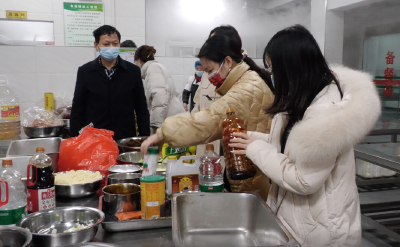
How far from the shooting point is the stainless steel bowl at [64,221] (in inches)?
46.9

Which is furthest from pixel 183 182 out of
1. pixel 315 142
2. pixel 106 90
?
pixel 106 90

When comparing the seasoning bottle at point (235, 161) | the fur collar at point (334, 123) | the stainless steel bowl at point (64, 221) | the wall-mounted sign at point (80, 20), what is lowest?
the stainless steel bowl at point (64, 221)

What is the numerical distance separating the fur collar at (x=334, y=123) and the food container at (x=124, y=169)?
87 cm

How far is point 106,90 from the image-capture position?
2.90 meters

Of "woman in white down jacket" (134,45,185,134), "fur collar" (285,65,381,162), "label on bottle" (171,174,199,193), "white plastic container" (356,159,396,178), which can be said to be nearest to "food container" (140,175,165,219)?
"label on bottle" (171,174,199,193)

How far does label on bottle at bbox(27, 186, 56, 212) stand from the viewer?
1.43m

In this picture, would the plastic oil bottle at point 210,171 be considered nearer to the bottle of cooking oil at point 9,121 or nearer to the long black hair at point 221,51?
the long black hair at point 221,51

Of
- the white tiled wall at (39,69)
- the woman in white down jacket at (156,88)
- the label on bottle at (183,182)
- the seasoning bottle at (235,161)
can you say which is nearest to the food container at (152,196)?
the label on bottle at (183,182)

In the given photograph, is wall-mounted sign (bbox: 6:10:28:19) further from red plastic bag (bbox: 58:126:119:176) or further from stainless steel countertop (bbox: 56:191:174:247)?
stainless steel countertop (bbox: 56:191:174:247)

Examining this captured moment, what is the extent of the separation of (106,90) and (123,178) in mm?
1291

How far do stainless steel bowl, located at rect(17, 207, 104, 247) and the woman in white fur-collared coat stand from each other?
63cm

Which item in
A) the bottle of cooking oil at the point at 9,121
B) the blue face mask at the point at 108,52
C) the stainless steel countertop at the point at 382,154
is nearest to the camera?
the stainless steel countertop at the point at 382,154

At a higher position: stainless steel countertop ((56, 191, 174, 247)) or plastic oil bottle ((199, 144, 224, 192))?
plastic oil bottle ((199, 144, 224, 192))

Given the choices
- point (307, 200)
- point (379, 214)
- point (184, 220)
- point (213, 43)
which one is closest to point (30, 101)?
point (213, 43)
